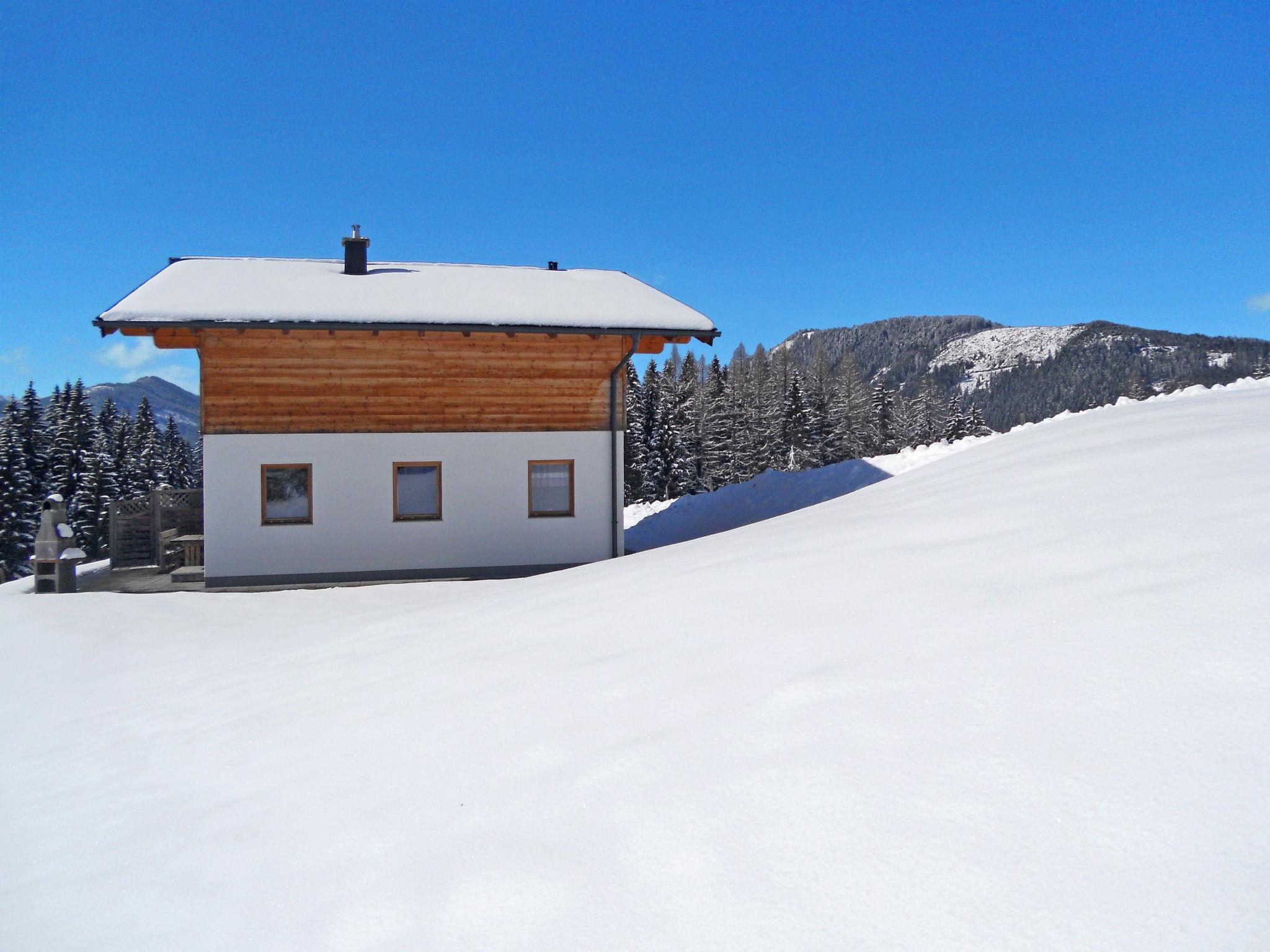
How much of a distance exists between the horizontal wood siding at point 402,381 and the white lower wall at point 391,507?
0.84 feet

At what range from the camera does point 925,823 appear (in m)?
2.12

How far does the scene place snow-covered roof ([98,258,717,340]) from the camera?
12.0 metres

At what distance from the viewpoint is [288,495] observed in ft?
41.4

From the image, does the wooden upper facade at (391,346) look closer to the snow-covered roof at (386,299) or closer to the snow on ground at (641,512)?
the snow-covered roof at (386,299)

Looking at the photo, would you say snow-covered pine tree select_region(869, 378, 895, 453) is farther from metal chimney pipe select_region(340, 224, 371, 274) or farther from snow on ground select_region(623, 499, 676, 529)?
metal chimney pipe select_region(340, 224, 371, 274)

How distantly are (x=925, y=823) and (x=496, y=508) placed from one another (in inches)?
455

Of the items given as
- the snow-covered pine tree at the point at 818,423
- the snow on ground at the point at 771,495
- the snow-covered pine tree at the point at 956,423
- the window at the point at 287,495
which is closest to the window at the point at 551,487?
the window at the point at 287,495

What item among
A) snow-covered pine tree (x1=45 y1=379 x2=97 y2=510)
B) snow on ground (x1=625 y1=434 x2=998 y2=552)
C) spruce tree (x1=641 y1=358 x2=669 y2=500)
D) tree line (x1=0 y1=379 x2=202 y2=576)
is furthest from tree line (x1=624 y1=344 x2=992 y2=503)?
snow-covered pine tree (x1=45 y1=379 x2=97 y2=510)

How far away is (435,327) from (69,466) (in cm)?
4641

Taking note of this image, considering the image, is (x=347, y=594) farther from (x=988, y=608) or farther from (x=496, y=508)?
(x=988, y=608)

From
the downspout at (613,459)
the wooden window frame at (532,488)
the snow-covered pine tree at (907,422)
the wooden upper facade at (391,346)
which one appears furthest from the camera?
the snow-covered pine tree at (907,422)

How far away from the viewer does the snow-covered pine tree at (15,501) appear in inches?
1623

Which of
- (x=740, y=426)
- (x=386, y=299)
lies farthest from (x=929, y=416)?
(x=386, y=299)

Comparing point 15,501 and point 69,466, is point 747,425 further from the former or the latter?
point 15,501
